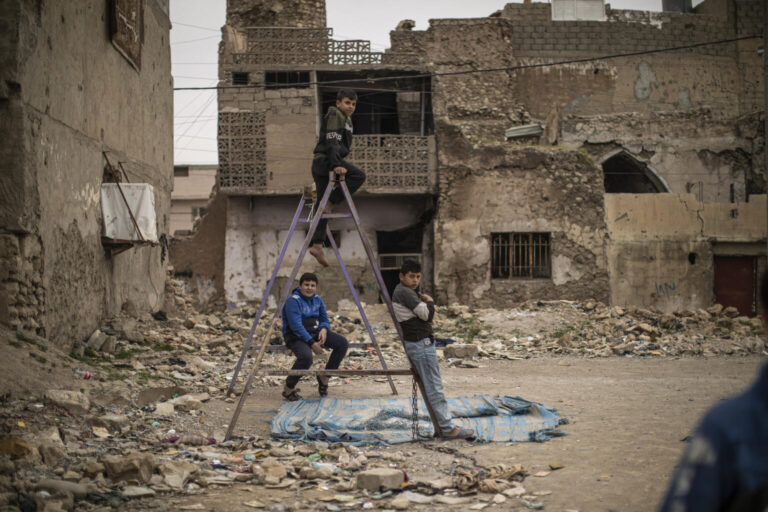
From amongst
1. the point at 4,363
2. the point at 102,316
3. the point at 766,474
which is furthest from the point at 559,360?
the point at 766,474

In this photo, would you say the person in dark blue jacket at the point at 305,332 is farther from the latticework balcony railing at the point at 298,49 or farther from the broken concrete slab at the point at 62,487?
the latticework balcony railing at the point at 298,49

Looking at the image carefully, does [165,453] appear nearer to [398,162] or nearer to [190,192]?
[398,162]

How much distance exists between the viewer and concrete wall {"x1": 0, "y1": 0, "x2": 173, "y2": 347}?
20.6ft

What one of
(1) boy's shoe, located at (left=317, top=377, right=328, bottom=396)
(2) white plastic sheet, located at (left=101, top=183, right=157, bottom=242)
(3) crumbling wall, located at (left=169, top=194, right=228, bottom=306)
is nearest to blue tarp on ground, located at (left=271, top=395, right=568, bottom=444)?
(1) boy's shoe, located at (left=317, top=377, right=328, bottom=396)

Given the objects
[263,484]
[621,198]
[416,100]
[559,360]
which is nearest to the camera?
[263,484]

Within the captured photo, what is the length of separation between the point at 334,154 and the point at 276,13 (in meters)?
16.6

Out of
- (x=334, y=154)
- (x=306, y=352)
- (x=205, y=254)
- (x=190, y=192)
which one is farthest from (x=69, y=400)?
(x=190, y=192)

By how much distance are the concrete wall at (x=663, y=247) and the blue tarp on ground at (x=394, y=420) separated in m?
11.9

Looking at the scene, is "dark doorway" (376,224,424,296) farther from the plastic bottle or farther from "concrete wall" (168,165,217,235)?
"concrete wall" (168,165,217,235)

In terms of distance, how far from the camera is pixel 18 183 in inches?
248

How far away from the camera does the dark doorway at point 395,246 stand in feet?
59.3

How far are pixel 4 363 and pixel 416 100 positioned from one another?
14795 mm

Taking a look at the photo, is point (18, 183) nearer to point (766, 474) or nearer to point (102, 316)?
point (102, 316)

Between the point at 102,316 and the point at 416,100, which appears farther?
the point at 416,100
